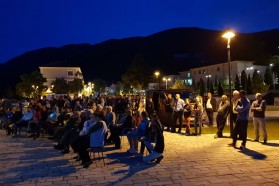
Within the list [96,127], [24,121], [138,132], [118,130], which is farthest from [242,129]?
[24,121]

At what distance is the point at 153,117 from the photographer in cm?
900

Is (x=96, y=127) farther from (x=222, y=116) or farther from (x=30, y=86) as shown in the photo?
(x=30, y=86)

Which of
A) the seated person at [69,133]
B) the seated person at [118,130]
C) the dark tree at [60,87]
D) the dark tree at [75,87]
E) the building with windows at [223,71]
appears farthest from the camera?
the building with windows at [223,71]

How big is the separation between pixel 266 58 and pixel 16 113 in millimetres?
Answer: 72127

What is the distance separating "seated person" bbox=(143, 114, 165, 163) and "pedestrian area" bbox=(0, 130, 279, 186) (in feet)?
0.76

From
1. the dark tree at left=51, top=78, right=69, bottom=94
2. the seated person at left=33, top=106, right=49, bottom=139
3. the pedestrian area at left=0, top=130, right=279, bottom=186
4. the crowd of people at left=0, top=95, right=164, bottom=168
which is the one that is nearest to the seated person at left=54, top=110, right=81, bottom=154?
the crowd of people at left=0, top=95, right=164, bottom=168

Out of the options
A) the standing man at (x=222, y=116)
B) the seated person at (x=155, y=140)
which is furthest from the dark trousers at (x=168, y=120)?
the seated person at (x=155, y=140)

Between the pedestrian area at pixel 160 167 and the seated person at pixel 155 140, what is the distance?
0.23 meters

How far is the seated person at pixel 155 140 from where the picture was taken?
8.68 m

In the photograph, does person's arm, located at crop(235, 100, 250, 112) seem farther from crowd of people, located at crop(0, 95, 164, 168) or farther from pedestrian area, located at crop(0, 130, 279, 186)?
crowd of people, located at crop(0, 95, 164, 168)

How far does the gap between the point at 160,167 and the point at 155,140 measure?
1.00 metres

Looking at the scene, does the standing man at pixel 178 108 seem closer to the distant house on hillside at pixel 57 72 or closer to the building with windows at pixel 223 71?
the building with windows at pixel 223 71

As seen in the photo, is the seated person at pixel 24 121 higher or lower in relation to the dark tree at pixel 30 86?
lower

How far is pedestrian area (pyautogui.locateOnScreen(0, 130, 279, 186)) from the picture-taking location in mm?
7004
